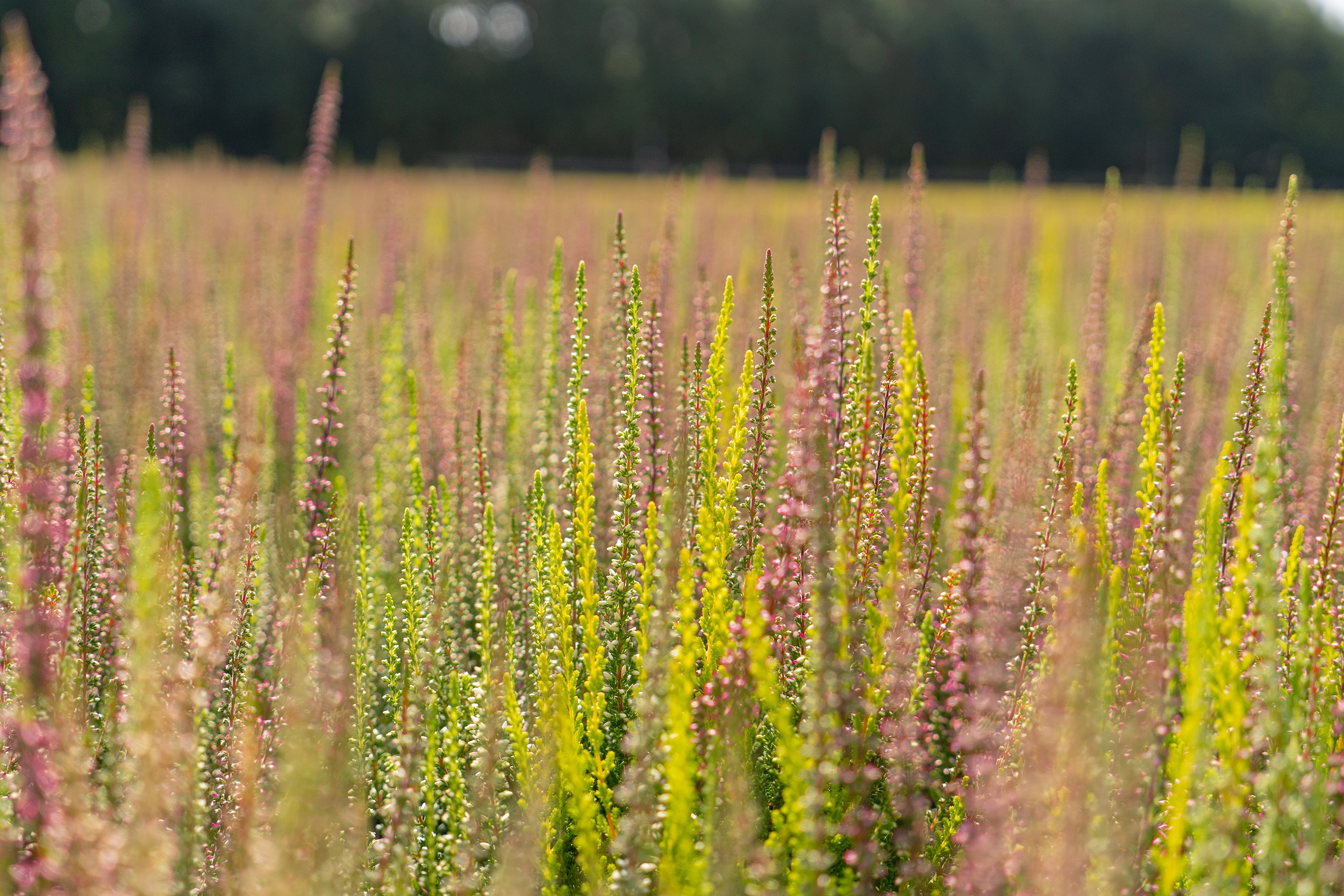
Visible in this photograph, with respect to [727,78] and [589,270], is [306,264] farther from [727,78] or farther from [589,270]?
[727,78]

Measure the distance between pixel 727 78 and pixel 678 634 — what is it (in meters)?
33.2

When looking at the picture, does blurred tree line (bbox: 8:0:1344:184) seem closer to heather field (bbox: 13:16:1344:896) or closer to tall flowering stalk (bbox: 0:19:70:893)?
heather field (bbox: 13:16:1344:896)

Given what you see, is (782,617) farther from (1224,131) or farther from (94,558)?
(1224,131)

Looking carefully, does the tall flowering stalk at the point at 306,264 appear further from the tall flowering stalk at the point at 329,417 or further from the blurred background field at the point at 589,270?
the tall flowering stalk at the point at 329,417

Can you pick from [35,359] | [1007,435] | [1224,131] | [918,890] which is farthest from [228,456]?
[1224,131]

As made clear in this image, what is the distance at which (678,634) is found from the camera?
1.33 m

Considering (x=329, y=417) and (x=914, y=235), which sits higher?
(x=914, y=235)

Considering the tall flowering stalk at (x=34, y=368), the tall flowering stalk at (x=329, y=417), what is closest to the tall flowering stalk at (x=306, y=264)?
the tall flowering stalk at (x=329, y=417)

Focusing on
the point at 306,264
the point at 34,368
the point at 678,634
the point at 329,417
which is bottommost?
the point at 678,634

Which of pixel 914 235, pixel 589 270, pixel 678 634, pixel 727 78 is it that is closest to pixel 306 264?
pixel 914 235

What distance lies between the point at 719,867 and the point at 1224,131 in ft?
135

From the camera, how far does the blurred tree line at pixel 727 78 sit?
2588 cm

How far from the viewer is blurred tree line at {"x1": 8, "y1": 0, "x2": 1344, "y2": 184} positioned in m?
25.9

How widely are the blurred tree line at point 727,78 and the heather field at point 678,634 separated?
25.1 metres
